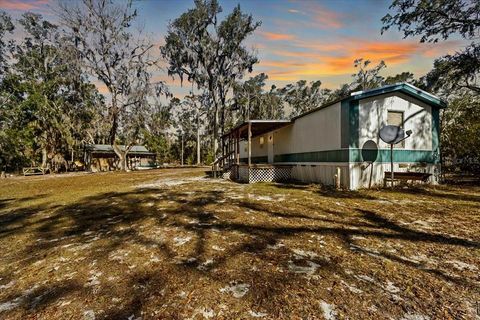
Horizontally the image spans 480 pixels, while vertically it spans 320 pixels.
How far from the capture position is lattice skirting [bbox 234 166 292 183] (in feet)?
44.2

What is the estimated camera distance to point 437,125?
11.5 meters

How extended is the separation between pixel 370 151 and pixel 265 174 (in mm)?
5398

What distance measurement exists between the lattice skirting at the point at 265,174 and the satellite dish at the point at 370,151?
492 cm

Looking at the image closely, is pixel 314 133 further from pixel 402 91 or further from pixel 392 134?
pixel 402 91

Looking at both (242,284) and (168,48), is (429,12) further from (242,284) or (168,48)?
(168,48)

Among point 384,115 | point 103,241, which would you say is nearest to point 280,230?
point 103,241

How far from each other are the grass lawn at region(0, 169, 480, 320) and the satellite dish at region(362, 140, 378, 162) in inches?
156

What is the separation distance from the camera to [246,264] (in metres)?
3.37

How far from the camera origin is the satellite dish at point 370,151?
1037 cm

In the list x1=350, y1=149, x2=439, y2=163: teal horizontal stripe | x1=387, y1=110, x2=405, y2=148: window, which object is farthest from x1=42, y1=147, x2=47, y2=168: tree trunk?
x1=387, y1=110, x2=405, y2=148: window

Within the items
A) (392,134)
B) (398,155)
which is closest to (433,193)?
(398,155)

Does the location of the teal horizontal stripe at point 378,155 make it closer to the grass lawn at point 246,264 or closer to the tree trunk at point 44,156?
the grass lawn at point 246,264

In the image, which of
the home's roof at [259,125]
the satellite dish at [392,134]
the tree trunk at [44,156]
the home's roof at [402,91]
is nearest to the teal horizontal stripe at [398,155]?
the satellite dish at [392,134]

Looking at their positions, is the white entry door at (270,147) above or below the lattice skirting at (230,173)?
above
